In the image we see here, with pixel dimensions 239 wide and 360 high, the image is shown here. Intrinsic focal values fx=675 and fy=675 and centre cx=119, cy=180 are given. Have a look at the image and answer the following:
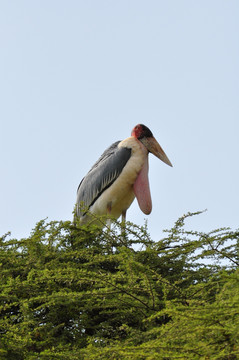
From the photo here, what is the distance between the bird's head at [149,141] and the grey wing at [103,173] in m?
0.29

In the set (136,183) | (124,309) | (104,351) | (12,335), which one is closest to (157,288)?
(124,309)

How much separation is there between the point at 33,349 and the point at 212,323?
1.60 metres

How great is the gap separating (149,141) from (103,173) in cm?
76

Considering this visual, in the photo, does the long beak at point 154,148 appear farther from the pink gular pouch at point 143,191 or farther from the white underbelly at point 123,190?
the pink gular pouch at point 143,191

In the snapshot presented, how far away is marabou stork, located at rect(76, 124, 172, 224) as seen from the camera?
7730 millimetres

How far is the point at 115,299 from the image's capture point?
4199 millimetres

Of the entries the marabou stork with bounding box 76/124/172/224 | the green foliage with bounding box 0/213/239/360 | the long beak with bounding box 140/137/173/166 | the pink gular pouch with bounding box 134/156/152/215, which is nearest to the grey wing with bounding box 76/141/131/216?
the marabou stork with bounding box 76/124/172/224

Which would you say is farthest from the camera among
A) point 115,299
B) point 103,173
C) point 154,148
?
point 154,148

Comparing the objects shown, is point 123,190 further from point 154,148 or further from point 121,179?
point 154,148

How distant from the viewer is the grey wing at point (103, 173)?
25.5 ft

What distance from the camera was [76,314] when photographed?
4.70 m

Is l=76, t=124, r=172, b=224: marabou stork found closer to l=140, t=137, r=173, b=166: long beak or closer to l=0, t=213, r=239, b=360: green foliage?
l=140, t=137, r=173, b=166: long beak

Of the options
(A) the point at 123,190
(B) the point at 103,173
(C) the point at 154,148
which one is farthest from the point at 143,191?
(C) the point at 154,148

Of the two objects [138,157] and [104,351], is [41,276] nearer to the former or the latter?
[104,351]
